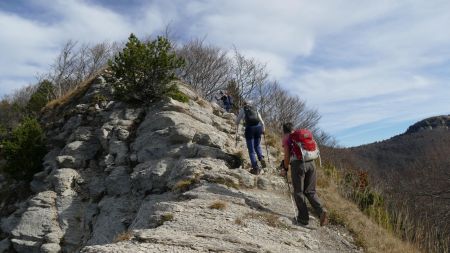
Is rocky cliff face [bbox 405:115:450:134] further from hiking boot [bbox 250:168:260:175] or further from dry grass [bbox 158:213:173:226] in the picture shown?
dry grass [bbox 158:213:173:226]

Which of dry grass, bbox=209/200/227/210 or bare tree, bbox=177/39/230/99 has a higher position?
bare tree, bbox=177/39/230/99

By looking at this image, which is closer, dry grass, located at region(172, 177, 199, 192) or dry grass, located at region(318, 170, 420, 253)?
dry grass, located at region(318, 170, 420, 253)

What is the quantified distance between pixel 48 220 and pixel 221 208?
644cm

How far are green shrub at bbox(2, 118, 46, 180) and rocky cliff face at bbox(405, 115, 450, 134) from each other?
111m

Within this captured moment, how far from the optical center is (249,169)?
1264 centimetres

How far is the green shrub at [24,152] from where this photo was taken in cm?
1578

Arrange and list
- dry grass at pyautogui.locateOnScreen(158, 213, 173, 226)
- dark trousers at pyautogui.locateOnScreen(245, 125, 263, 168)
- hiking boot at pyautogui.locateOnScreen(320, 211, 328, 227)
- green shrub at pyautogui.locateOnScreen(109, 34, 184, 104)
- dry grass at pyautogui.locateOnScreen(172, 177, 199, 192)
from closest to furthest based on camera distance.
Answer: dry grass at pyautogui.locateOnScreen(158, 213, 173, 226)
hiking boot at pyautogui.locateOnScreen(320, 211, 328, 227)
dry grass at pyautogui.locateOnScreen(172, 177, 199, 192)
dark trousers at pyautogui.locateOnScreen(245, 125, 263, 168)
green shrub at pyautogui.locateOnScreen(109, 34, 184, 104)

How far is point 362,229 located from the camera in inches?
386

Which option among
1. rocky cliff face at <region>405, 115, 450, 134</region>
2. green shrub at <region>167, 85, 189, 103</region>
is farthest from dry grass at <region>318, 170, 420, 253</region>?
rocky cliff face at <region>405, 115, 450, 134</region>

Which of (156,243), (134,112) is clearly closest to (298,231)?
(156,243)

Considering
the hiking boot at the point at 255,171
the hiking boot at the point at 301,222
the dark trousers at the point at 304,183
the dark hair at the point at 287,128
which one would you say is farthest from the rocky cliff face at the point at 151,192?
the dark hair at the point at 287,128

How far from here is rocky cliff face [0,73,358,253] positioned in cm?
830

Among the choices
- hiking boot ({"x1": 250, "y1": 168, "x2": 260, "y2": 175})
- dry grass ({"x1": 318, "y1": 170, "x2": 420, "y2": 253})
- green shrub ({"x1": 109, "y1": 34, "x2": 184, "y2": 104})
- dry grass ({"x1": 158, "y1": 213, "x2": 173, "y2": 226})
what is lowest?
dry grass ({"x1": 318, "y1": 170, "x2": 420, "y2": 253})

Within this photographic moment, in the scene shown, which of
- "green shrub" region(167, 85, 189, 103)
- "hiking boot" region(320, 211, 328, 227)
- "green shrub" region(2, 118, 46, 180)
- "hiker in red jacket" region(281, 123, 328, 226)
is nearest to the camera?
"hiker in red jacket" region(281, 123, 328, 226)
